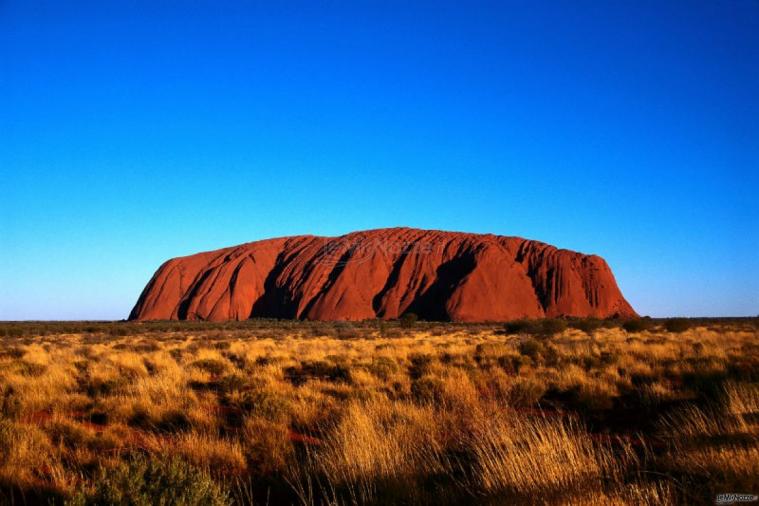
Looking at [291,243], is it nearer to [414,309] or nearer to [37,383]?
[414,309]

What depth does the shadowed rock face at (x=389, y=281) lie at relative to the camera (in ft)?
211

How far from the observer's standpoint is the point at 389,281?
6969 centimetres

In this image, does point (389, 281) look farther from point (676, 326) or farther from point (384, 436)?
point (384, 436)

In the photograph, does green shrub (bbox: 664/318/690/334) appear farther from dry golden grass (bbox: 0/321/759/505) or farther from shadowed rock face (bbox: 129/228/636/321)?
shadowed rock face (bbox: 129/228/636/321)

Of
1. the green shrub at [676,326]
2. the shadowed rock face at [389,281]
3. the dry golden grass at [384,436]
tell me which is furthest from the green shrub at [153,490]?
the shadowed rock face at [389,281]

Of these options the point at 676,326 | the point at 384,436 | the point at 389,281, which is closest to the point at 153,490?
the point at 384,436

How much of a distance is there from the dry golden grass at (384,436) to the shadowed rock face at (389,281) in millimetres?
50979

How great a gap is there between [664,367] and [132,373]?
1239 cm

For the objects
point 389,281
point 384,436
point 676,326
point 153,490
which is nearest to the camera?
point 153,490

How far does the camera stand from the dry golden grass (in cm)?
348

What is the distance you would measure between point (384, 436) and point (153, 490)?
216 centimetres

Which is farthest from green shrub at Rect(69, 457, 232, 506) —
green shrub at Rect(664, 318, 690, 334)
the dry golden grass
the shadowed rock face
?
the shadowed rock face

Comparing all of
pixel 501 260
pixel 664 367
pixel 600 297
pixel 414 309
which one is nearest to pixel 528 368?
pixel 664 367

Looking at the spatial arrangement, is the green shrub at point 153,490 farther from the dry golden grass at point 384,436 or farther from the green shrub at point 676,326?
the green shrub at point 676,326
